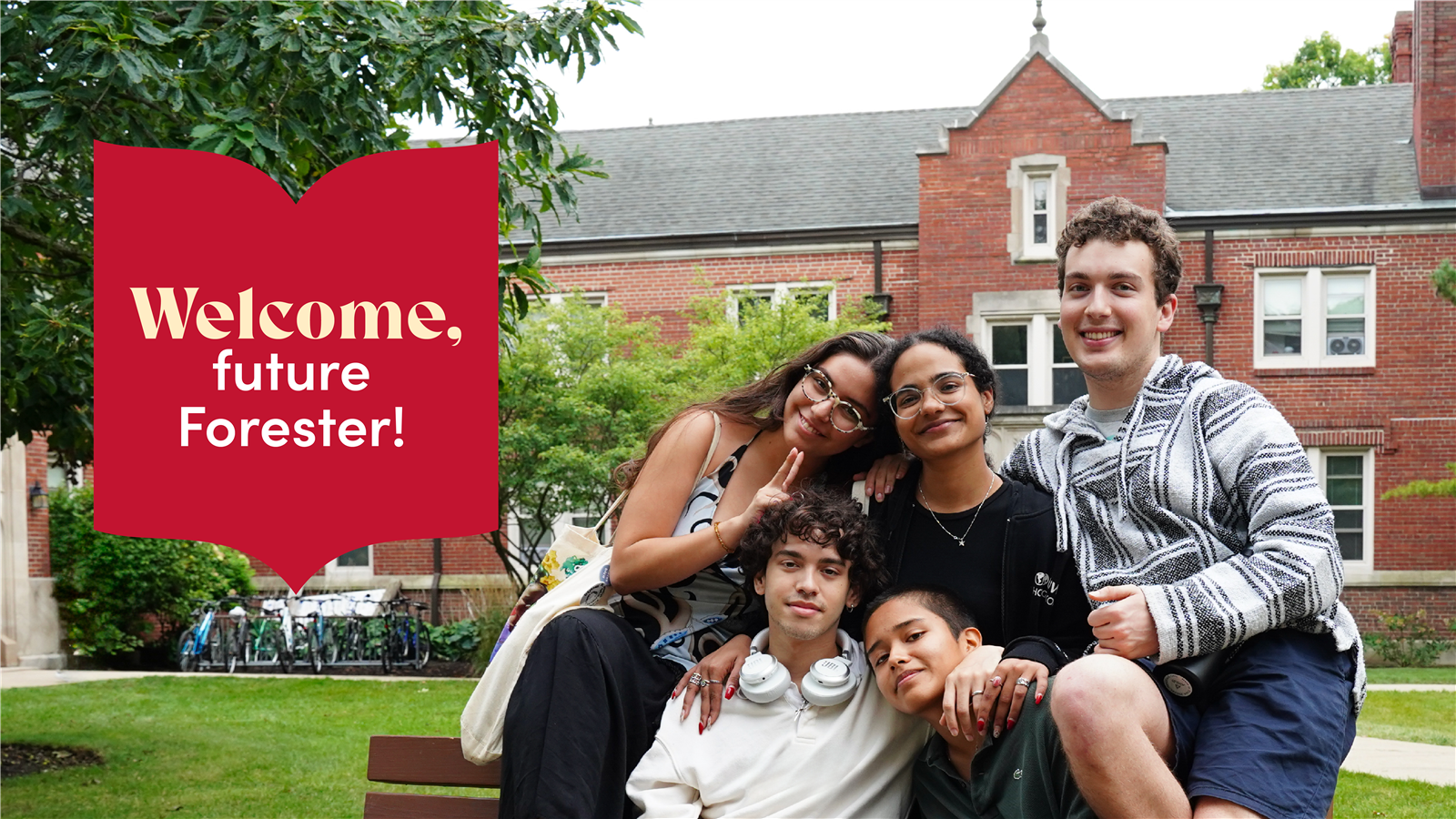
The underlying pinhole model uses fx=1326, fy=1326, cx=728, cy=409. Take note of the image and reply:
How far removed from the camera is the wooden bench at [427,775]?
407cm

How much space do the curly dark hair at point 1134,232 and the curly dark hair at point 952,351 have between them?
31cm

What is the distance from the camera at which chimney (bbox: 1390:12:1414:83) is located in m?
25.8

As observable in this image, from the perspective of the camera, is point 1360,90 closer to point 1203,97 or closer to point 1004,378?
point 1203,97

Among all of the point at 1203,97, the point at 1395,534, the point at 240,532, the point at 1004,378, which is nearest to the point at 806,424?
the point at 240,532

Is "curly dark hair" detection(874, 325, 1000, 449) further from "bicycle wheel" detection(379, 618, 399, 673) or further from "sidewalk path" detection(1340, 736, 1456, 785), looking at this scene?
"bicycle wheel" detection(379, 618, 399, 673)

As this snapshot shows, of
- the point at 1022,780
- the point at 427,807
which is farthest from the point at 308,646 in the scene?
the point at 1022,780

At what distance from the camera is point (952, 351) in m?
3.61

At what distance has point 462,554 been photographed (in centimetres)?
2295

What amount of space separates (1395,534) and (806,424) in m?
19.5

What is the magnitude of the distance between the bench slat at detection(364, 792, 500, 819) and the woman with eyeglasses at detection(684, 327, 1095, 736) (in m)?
0.97

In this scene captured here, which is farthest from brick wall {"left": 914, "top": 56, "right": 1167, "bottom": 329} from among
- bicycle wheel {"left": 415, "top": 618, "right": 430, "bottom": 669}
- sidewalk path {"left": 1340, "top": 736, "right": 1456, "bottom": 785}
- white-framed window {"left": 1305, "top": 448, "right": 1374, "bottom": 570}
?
sidewalk path {"left": 1340, "top": 736, "right": 1456, "bottom": 785}

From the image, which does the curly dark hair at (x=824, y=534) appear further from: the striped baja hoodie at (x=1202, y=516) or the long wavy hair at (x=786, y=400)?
the striped baja hoodie at (x=1202, y=516)

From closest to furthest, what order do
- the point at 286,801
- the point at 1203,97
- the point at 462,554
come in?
the point at 286,801 < the point at 462,554 < the point at 1203,97

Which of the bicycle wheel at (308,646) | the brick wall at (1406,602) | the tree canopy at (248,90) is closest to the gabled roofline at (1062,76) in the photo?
the brick wall at (1406,602)
